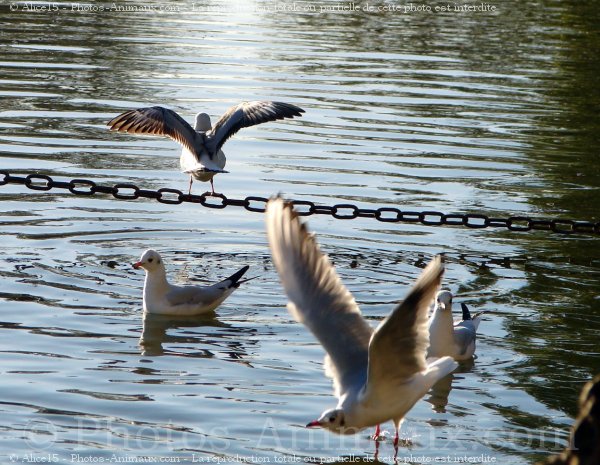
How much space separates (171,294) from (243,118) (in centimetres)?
330

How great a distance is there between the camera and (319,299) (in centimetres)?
673

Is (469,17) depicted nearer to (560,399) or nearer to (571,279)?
(571,279)

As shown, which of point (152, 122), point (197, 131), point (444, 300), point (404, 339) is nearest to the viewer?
point (404, 339)

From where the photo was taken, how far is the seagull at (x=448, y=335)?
28.3 feet

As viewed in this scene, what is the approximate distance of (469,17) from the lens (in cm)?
2864

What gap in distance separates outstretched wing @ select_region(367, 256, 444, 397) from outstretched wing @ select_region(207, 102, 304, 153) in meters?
5.88

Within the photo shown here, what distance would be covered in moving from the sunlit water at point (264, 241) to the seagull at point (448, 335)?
0.57 feet

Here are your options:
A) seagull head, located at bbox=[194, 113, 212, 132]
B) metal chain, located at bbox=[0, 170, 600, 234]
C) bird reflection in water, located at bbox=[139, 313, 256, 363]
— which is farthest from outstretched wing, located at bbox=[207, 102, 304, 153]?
bird reflection in water, located at bbox=[139, 313, 256, 363]

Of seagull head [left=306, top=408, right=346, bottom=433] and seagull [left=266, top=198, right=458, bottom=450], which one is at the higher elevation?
seagull [left=266, top=198, right=458, bottom=450]

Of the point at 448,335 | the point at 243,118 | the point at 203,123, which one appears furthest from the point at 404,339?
the point at 203,123

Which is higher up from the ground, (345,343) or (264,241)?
(345,343)

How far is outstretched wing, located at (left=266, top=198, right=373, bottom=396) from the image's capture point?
21.3 feet

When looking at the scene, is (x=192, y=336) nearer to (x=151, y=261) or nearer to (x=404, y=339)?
(x=151, y=261)

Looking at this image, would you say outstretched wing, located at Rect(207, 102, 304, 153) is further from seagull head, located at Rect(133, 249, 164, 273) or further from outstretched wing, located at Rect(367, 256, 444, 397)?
outstretched wing, located at Rect(367, 256, 444, 397)
